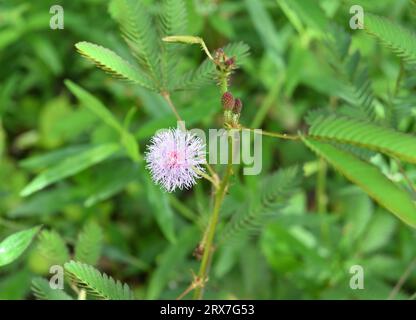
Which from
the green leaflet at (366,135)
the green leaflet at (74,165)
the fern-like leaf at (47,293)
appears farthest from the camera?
the green leaflet at (74,165)

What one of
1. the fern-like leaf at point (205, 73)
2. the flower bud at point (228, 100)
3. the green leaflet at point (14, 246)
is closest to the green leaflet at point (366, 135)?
the flower bud at point (228, 100)

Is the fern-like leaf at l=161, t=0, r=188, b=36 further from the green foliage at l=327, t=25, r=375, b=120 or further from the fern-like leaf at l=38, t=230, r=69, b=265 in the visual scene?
the fern-like leaf at l=38, t=230, r=69, b=265

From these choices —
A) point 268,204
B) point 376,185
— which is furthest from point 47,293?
point 376,185

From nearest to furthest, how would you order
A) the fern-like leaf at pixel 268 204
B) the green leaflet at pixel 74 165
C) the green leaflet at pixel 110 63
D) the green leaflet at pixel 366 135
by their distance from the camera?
the green leaflet at pixel 366 135, the green leaflet at pixel 110 63, the fern-like leaf at pixel 268 204, the green leaflet at pixel 74 165

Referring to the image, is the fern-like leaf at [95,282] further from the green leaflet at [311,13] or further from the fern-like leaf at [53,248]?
the green leaflet at [311,13]

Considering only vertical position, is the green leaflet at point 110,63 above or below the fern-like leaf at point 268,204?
above

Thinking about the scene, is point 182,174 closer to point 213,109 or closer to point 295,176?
point 295,176
